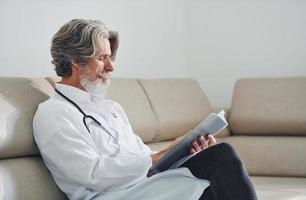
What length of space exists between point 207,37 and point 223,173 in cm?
218

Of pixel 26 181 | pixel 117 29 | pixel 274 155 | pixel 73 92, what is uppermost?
pixel 73 92

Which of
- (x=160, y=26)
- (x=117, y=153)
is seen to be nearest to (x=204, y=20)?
(x=160, y=26)

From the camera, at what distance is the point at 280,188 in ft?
8.81

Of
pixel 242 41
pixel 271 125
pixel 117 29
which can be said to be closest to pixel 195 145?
pixel 271 125

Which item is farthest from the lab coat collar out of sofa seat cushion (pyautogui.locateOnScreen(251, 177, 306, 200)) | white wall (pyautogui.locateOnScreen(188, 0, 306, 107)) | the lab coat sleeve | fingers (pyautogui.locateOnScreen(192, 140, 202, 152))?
white wall (pyautogui.locateOnScreen(188, 0, 306, 107))

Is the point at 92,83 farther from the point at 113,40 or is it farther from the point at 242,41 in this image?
the point at 242,41

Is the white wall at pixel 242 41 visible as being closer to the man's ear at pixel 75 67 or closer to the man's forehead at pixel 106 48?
the man's forehead at pixel 106 48

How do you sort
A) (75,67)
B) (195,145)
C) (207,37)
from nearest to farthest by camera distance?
(195,145), (75,67), (207,37)

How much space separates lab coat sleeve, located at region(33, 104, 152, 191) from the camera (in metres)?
1.94

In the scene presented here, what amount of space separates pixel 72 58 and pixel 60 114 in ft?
0.82

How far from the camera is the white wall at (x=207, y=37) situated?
3.40m

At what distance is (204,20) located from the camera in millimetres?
4031

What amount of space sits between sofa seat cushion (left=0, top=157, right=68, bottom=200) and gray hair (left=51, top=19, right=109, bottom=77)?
389 millimetres

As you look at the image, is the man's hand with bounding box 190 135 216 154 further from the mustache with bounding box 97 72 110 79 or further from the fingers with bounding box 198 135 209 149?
the mustache with bounding box 97 72 110 79
